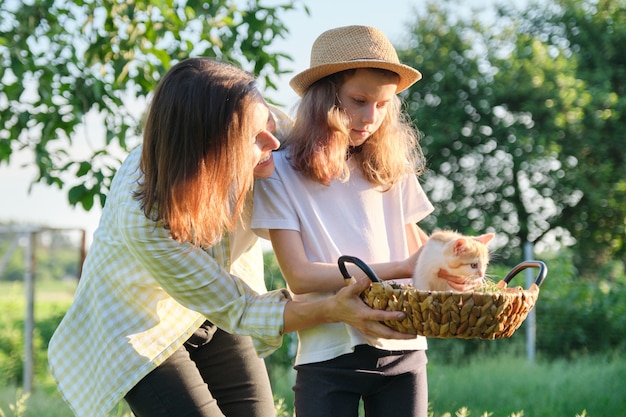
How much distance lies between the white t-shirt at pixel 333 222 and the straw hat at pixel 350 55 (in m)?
0.32

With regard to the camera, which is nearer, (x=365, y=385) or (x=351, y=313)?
(x=351, y=313)

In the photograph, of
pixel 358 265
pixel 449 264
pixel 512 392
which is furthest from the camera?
pixel 512 392

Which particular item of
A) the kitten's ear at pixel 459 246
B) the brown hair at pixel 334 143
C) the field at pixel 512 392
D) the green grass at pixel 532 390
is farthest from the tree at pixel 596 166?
the kitten's ear at pixel 459 246

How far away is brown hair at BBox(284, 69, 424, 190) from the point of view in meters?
2.89

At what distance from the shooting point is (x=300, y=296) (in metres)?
2.94

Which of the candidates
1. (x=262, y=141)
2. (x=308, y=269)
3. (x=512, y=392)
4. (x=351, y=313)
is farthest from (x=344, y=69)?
(x=512, y=392)

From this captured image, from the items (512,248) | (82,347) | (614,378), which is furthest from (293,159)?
(512,248)

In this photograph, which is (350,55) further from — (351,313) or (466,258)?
(351,313)

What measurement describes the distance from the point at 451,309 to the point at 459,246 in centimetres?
36

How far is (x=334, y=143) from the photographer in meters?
2.91

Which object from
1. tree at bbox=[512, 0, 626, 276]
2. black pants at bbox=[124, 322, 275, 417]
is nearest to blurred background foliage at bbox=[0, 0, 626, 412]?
tree at bbox=[512, 0, 626, 276]

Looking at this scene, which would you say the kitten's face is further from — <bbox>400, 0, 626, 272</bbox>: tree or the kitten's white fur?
<bbox>400, 0, 626, 272</bbox>: tree

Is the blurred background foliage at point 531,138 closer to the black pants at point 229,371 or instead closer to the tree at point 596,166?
the tree at point 596,166

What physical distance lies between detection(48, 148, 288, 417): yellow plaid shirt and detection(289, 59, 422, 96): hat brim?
635 mm
